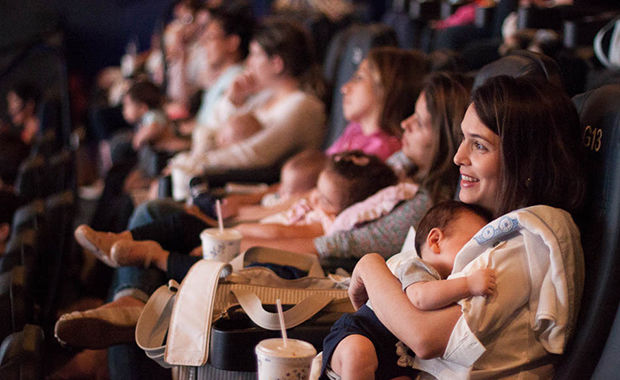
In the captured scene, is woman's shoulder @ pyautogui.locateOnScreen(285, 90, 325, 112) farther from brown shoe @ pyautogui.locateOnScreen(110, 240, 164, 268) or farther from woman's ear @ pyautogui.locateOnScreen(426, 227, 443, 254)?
woman's ear @ pyautogui.locateOnScreen(426, 227, 443, 254)

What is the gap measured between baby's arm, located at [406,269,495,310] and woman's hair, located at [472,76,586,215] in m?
0.20

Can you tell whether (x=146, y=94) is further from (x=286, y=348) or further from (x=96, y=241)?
(x=286, y=348)

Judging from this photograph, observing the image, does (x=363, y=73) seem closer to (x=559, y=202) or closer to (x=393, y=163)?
(x=393, y=163)

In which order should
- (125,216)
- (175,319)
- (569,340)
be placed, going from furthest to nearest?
1. (125,216)
2. (175,319)
3. (569,340)

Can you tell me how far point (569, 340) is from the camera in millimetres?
1233

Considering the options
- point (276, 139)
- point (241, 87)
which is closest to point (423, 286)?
point (276, 139)

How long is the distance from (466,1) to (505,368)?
1.80 meters

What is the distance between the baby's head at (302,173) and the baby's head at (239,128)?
62 centimetres

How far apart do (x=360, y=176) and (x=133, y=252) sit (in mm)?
652

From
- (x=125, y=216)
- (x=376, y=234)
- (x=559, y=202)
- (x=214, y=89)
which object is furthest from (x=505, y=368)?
(x=214, y=89)

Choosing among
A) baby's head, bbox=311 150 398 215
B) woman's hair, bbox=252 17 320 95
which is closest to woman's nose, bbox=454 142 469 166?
baby's head, bbox=311 150 398 215

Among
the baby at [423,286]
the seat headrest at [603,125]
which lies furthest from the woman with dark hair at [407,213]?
the seat headrest at [603,125]

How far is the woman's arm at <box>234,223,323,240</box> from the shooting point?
2.07m

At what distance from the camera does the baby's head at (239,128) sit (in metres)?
3.13
